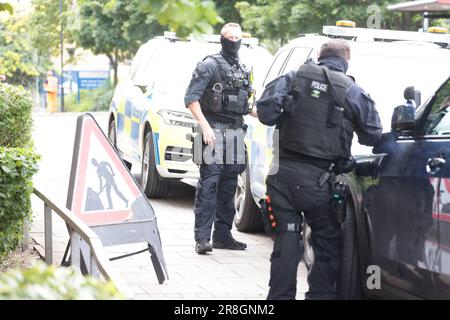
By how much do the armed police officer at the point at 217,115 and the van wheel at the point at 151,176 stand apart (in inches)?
122

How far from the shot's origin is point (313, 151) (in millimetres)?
6113

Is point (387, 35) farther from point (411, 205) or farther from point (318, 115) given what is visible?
point (411, 205)

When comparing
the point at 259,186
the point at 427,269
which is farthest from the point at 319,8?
the point at 427,269

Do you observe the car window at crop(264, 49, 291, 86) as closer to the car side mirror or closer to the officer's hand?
the officer's hand

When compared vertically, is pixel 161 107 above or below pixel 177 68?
below

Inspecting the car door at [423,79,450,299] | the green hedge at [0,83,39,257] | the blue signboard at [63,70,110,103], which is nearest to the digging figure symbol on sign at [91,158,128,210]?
the green hedge at [0,83,39,257]

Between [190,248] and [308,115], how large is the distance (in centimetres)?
318

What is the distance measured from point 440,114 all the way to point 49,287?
3.47m

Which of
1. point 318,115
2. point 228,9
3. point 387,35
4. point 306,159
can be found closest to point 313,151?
point 306,159

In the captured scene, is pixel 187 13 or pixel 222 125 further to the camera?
pixel 222 125

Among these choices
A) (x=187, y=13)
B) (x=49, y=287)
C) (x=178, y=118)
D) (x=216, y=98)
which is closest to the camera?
(x=49, y=287)

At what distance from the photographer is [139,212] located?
718 cm

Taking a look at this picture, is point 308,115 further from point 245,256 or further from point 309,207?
point 245,256

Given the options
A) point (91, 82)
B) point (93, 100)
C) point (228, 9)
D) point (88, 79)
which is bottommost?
point (93, 100)
